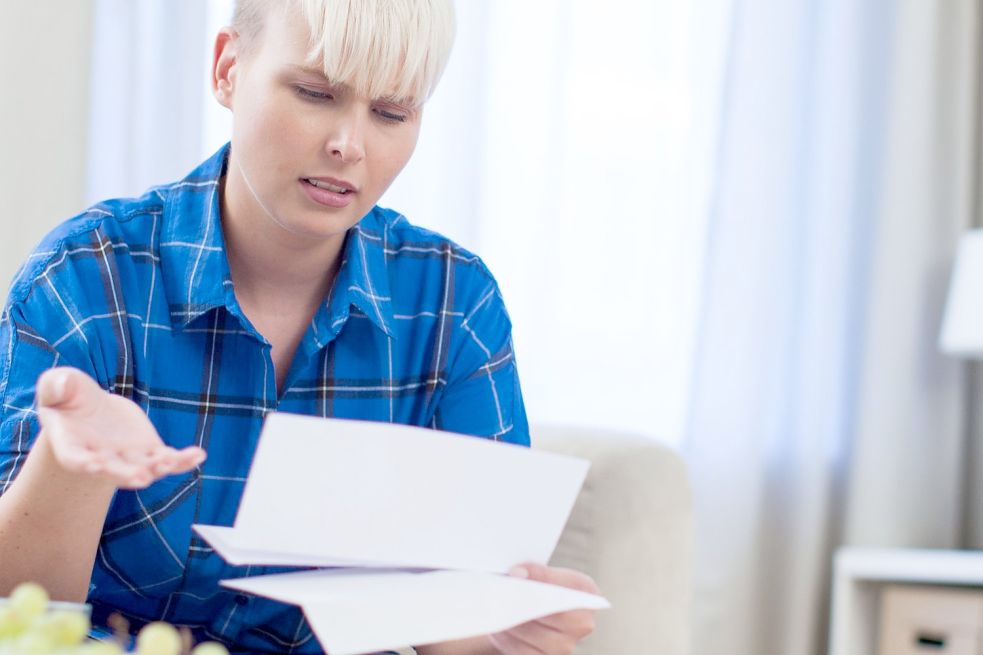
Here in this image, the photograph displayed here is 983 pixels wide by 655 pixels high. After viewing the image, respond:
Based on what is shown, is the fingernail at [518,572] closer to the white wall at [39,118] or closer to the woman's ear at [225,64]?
the woman's ear at [225,64]

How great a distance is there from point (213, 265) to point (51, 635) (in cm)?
72

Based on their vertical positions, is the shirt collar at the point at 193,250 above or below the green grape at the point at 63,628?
above

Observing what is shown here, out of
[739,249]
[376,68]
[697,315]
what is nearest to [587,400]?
[697,315]

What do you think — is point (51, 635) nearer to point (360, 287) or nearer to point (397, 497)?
point (397, 497)

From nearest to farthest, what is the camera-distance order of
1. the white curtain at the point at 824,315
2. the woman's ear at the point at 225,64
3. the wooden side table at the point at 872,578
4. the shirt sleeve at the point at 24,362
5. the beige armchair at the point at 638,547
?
the shirt sleeve at the point at 24,362 < the woman's ear at the point at 225,64 < the beige armchair at the point at 638,547 < the wooden side table at the point at 872,578 < the white curtain at the point at 824,315

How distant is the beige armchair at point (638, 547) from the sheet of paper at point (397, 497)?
0.58 m

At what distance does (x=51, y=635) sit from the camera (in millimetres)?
424

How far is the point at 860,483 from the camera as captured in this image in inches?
100.0

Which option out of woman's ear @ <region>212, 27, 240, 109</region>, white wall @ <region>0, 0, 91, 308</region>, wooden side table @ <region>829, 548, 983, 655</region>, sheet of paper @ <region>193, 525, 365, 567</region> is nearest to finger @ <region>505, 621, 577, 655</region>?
sheet of paper @ <region>193, 525, 365, 567</region>

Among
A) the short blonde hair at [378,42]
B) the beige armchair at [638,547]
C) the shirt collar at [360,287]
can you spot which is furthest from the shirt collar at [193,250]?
the beige armchair at [638,547]

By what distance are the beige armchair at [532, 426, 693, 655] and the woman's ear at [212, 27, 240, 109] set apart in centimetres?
62

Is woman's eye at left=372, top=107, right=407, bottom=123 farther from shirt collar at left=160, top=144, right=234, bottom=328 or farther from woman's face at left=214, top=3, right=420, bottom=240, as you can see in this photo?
shirt collar at left=160, top=144, right=234, bottom=328

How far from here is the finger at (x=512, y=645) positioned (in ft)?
3.00

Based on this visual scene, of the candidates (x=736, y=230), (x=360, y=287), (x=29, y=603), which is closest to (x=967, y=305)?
(x=736, y=230)
